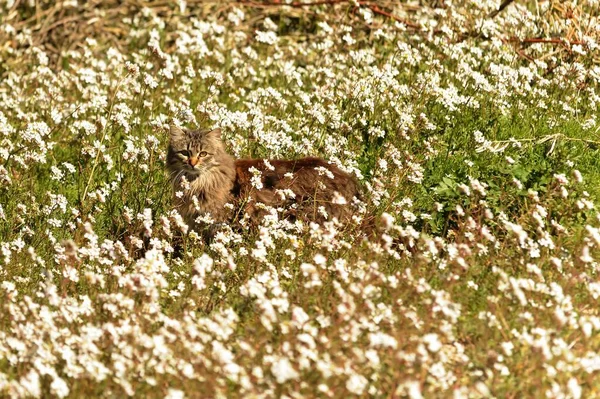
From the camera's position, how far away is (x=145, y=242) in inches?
330

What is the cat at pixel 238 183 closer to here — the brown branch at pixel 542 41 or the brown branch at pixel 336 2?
the brown branch at pixel 542 41

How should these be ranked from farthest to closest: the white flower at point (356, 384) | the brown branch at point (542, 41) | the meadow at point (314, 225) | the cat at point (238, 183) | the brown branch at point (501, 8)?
the brown branch at point (501, 8) < the brown branch at point (542, 41) < the cat at point (238, 183) < the meadow at point (314, 225) < the white flower at point (356, 384)

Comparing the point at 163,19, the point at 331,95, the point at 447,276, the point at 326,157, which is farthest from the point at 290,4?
the point at 447,276

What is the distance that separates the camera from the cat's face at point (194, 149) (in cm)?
812

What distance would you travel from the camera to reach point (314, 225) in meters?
5.99

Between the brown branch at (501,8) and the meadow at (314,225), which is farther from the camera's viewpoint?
the brown branch at (501,8)

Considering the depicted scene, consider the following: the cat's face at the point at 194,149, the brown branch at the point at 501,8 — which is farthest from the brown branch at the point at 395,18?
the cat's face at the point at 194,149

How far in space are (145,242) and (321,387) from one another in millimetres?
4477

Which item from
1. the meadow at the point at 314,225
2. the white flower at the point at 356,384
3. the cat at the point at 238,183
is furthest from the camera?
the cat at the point at 238,183

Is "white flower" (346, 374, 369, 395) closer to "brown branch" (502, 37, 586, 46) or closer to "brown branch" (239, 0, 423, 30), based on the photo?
"brown branch" (502, 37, 586, 46)

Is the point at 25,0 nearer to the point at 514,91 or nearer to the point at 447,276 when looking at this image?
the point at 514,91

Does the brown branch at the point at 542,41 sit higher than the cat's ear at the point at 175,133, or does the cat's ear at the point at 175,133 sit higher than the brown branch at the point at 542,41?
the brown branch at the point at 542,41

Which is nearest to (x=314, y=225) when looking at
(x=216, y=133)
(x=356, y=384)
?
(x=356, y=384)

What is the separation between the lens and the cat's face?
8.12 meters
